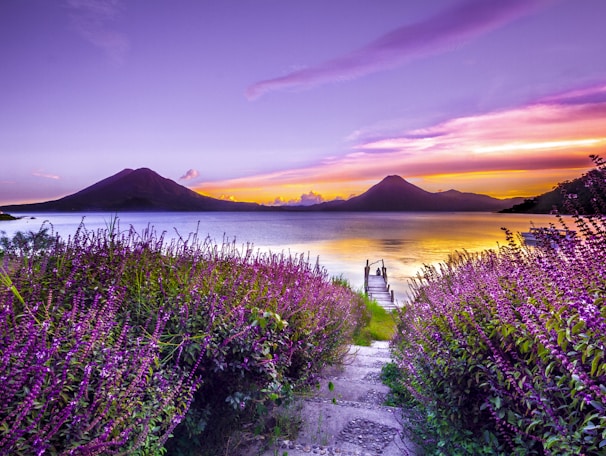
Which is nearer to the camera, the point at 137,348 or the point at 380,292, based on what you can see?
the point at 137,348

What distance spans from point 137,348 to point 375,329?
1145cm

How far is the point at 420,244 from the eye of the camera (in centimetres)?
8388

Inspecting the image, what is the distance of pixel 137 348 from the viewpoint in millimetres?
2988

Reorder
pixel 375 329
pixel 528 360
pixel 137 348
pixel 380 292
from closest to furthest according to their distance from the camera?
pixel 528 360 → pixel 137 348 → pixel 375 329 → pixel 380 292

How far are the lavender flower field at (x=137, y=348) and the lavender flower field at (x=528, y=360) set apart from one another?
5.49 ft

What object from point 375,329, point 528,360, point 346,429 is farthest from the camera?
point 375,329

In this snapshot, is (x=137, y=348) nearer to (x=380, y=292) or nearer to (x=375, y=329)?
(x=375, y=329)

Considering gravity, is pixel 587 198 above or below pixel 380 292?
above

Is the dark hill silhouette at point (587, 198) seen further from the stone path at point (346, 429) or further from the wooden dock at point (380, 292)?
the wooden dock at point (380, 292)

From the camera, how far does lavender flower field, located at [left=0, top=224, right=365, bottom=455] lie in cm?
227

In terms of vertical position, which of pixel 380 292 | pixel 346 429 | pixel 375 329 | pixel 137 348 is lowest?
pixel 380 292

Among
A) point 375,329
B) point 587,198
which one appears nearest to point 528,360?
point 587,198

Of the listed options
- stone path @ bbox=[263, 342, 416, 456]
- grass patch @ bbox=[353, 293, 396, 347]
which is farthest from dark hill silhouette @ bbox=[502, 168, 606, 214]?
grass patch @ bbox=[353, 293, 396, 347]

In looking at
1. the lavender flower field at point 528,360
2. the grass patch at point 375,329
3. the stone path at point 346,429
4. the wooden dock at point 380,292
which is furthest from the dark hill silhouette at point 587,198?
the wooden dock at point 380,292
